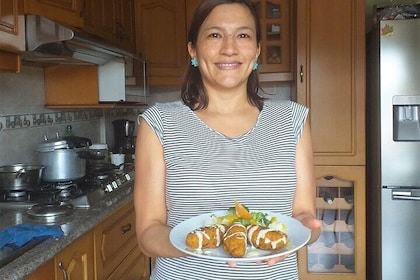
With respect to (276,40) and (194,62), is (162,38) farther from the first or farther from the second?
(194,62)

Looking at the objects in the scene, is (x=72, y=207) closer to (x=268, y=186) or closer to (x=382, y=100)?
(x=268, y=186)

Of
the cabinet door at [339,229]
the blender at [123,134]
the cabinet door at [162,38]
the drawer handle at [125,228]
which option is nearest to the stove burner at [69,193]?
the drawer handle at [125,228]

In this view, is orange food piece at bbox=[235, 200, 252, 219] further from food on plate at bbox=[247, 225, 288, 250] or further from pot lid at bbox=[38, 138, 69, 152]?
pot lid at bbox=[38, 138, 69, 152]

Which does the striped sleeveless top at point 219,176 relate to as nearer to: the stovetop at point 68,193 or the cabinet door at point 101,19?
the stovetop at point 68,193

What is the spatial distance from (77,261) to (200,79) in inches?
29.2

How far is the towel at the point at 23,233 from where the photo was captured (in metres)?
1.18

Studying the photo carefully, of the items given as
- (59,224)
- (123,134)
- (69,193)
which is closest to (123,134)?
(123,134)

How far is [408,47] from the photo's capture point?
225 cm

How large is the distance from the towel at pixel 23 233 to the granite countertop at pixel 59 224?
28 mm

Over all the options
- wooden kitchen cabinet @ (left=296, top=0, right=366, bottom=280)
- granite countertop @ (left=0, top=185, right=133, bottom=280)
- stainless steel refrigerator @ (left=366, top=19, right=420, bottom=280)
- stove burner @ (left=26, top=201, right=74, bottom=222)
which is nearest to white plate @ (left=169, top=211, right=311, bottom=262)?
granite countertop @ (left=0, top=185, right=133, bottom=280)

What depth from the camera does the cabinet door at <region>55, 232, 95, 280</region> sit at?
1272 mm

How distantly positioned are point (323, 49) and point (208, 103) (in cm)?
171

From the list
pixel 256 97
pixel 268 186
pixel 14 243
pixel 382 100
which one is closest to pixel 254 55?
pixel 256 97

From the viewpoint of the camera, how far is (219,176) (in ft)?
2.93
